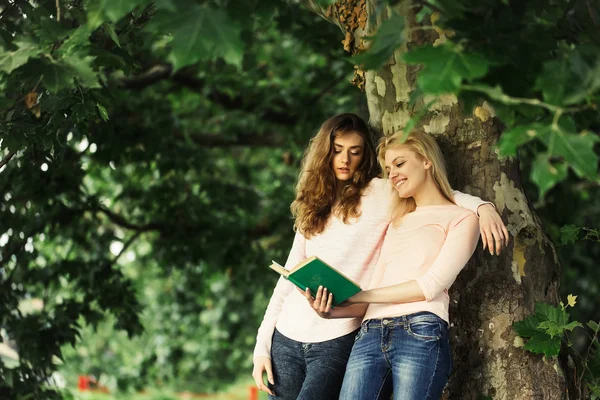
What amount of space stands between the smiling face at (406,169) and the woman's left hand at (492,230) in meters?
0.27

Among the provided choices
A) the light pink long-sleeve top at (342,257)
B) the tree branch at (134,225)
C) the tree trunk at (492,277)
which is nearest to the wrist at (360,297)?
the light pink long-sleeve top at (342,257)

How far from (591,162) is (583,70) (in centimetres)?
28

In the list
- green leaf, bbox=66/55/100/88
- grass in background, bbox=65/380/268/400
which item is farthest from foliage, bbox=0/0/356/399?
grass in background, bbox=65/380/268/400

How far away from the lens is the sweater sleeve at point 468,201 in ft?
10.3

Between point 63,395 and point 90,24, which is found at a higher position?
point 90,24

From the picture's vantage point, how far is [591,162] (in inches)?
77.4

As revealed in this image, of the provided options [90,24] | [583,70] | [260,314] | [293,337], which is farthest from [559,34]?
[260,314]

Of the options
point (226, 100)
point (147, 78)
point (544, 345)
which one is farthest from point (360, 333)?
point (226, 100)

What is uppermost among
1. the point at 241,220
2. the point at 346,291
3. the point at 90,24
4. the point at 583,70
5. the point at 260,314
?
the point at 90,24

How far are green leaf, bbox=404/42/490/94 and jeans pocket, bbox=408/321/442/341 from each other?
3.66 ft

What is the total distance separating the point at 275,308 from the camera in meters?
3.53

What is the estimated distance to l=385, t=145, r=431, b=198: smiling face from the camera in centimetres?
320

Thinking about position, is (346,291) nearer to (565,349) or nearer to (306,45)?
(565,349)

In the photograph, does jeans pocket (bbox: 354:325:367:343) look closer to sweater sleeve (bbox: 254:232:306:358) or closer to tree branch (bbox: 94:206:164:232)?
sweater sleeve (bbox: 254:232:306:358)
